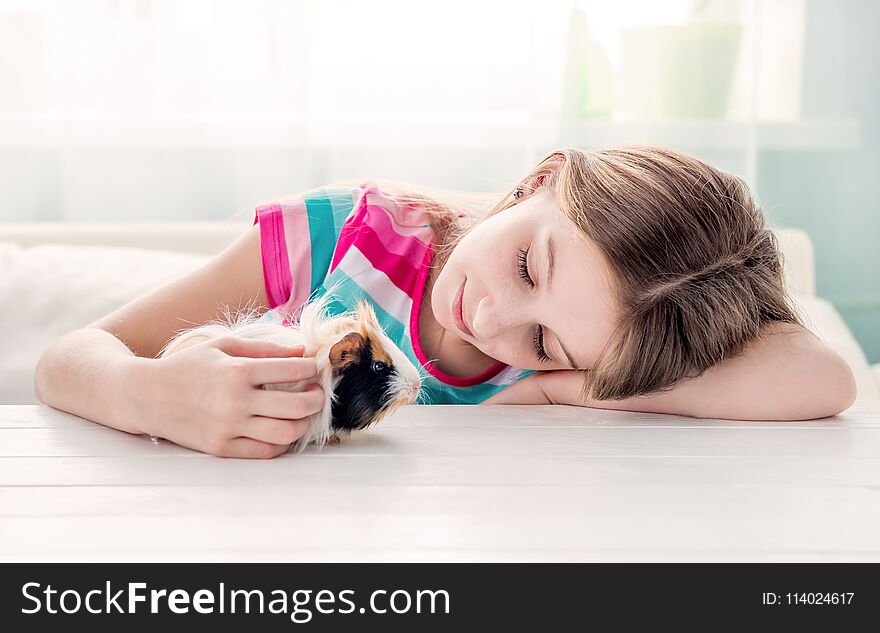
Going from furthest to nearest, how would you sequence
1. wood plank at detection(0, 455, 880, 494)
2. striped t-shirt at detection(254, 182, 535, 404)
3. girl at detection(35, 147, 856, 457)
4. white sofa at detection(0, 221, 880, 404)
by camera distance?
1. white sofa at detection(0, 221, 880, 404)
2. striped t-shirt at detection(254, 182, 535, 404)
3. girl at detection(35, 147, 856, 457)
4. wood plank at detection(0, 455, 880, 494)

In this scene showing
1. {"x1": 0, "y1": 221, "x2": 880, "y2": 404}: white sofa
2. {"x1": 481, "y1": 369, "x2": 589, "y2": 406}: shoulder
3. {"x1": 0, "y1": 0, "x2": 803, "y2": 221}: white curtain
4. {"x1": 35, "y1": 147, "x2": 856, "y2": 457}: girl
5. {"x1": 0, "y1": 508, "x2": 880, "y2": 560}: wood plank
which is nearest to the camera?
{"x1": 0, "y1": 508, "x2": 880, "y2": 560}: wood plank

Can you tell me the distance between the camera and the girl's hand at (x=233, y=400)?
2.05ft

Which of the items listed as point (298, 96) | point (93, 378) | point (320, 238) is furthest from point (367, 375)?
point (298, 96)

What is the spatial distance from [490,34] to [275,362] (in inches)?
60.9

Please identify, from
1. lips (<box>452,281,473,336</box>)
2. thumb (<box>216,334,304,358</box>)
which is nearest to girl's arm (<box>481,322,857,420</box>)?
lips (<box>452,281,473,336</box>)

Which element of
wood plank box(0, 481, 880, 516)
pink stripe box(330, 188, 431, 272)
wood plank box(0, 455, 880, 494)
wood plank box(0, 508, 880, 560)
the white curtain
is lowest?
wood plank box(0, 455, 880, 494)

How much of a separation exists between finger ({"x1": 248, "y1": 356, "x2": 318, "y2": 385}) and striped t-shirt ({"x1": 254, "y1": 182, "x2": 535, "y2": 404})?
0.44 meters

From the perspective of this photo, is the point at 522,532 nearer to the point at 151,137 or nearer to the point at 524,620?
the point at 524,620

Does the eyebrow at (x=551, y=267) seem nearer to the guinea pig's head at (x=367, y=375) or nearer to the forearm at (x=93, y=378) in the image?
the guinea pig's head at (x=367, y=375)

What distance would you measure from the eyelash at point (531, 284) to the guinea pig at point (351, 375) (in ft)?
0.89

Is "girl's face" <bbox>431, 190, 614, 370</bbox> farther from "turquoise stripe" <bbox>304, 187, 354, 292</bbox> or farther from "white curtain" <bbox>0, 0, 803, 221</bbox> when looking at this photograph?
"white curtain" <bbox>0, 0, 803, 221</bbox>

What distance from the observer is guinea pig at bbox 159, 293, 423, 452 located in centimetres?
64

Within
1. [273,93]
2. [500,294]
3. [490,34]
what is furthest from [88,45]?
[500,294]

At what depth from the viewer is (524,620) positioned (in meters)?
0.41
